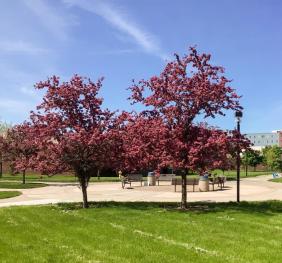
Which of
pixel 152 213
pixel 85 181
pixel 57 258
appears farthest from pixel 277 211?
pixel 57 258

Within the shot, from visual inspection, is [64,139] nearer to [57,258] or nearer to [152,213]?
[152,213]

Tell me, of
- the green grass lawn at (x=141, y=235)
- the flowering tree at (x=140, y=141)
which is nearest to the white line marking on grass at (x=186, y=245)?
the green grass lawn at (x=141, y=235)

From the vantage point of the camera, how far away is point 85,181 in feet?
70.3

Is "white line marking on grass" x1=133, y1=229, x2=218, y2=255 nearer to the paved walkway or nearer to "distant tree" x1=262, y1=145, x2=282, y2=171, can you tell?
the paved walkway

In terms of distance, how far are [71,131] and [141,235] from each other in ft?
27.2

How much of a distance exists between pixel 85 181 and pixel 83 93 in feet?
11.7

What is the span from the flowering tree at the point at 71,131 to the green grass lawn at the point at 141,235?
2009 millimetres

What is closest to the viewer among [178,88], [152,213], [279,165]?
[152,213]

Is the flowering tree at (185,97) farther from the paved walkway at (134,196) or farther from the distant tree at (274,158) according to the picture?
the distant tree at (274,158)

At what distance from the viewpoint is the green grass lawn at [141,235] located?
10.5 m

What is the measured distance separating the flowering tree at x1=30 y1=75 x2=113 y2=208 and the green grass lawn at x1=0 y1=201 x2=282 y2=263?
6.59ft

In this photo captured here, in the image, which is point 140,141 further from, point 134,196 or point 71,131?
point 134,196

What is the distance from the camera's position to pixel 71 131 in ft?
67.1

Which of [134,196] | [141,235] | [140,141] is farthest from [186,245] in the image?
[134,196]
